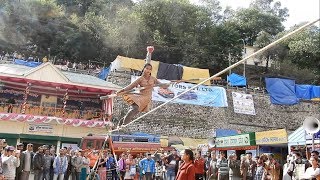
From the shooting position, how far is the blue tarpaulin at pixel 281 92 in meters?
28.7

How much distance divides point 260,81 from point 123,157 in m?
27.0

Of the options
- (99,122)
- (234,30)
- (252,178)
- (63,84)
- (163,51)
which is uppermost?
(234,30)

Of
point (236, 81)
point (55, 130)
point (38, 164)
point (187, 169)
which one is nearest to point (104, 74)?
point (55, 130)

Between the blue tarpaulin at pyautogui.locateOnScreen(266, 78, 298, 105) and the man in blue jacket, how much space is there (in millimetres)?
19214

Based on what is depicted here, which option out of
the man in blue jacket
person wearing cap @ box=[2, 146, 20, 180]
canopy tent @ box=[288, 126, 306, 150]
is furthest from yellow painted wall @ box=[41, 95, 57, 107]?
canopy tent @ box=[288, 126, 306, 150]

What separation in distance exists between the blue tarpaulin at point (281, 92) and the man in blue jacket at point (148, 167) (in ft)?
63.0

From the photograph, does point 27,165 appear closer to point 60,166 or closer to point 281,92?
point 60,166

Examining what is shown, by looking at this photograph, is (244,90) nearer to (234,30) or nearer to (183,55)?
(183,55)

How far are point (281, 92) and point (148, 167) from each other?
20235 millimetres

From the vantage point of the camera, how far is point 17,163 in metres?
8.64

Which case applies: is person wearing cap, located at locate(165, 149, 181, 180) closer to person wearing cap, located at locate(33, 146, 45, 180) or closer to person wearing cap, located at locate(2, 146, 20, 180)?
person wearing cap, located at locate(33, 146, 45, 180)

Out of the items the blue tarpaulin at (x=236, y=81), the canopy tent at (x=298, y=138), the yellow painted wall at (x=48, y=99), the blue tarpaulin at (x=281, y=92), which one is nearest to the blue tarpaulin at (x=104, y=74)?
the yellow painted wall at (x=48, y=99)

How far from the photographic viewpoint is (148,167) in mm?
11727

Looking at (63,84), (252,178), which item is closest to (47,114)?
(63,84)
